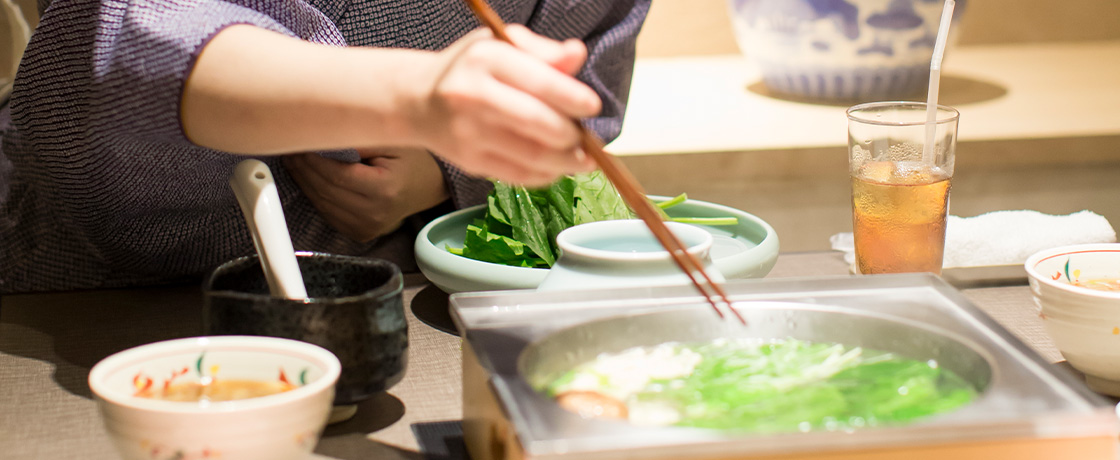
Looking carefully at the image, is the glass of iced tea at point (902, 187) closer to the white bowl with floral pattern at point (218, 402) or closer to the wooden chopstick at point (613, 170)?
the wooden chopstick at point (613, 170)

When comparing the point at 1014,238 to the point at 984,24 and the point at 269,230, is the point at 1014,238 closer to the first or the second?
the point at 269,230

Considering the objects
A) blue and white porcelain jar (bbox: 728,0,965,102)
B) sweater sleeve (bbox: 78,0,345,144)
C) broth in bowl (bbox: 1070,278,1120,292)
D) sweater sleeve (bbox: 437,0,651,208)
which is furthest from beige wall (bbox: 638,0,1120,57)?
sweater sleeve (bbox: 78,0,345,144)

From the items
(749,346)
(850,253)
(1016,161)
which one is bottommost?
(1016,161)

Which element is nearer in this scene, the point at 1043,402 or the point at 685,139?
the point at 1043,402

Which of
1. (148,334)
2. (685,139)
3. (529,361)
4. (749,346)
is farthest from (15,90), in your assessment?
(685,139)

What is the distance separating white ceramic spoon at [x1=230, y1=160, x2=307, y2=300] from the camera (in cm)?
77

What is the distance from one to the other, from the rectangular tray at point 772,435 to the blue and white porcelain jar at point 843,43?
1197mm

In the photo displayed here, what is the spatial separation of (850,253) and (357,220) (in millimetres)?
581

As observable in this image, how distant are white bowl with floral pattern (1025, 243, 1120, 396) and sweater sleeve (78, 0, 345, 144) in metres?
0.63

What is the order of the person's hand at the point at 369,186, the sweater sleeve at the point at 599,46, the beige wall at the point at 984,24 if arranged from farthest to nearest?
the beige wall at the point at 984,24, the sweater sleeve at the point at 599,46, the person's hand at the point at 369,186

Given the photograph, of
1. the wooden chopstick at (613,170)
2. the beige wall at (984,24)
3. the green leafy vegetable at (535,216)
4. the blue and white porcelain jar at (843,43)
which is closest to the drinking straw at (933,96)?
the green leafy vegetable at (535,216)

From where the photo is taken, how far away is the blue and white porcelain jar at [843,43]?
187 cm

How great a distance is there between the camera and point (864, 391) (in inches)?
25.6

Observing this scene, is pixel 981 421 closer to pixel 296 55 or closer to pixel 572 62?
pixel 572 62
